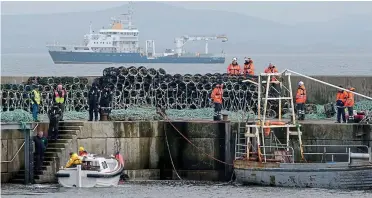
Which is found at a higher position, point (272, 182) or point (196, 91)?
point (196, 91)

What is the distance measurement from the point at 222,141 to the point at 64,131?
16.5ft

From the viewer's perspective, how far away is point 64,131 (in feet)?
121

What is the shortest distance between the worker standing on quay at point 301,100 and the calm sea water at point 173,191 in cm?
401

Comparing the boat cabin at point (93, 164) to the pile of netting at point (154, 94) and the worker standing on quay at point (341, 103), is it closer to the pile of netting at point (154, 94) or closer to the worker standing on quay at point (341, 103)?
the pile of netting at point (154, 94)

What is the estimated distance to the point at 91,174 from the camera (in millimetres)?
35375

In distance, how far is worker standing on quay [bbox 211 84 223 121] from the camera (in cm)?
3903

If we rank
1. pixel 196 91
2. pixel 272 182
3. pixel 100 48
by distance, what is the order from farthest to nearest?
pixel 100 48, pixel 196 91, pixel 272 182

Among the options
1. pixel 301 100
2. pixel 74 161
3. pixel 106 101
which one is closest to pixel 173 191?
pixel 74 161

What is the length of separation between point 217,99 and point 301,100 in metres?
2.82

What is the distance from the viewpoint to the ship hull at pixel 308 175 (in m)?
34.4

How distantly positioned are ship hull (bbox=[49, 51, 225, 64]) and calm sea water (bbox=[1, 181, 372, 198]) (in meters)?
132

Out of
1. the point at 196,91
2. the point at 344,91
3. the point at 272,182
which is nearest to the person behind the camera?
the point at 272,182

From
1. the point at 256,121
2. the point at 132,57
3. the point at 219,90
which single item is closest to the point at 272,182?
the point at 256,121

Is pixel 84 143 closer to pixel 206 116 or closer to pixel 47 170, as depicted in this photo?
pixel 47 170
